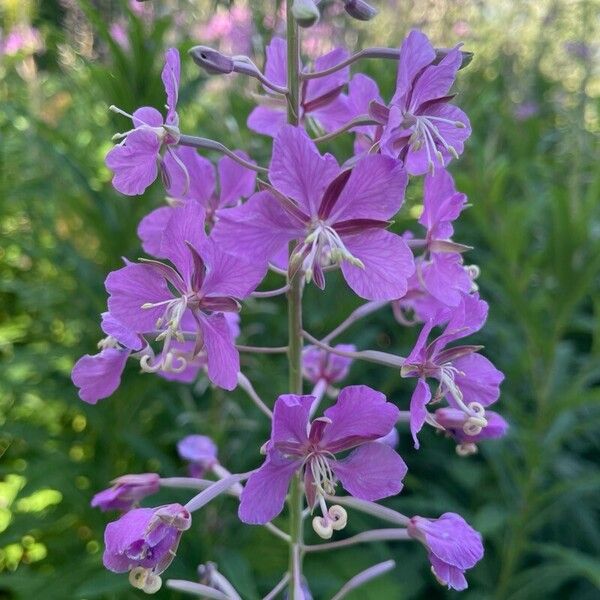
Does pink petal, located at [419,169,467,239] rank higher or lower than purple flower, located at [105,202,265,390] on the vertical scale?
higher

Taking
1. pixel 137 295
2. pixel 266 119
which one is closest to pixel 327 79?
pixel 266 119

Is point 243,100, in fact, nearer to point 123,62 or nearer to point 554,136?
point 123,62

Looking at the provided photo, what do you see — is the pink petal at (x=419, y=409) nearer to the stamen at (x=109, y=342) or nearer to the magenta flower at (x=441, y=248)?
the magenta flower at (x=441, y=248)

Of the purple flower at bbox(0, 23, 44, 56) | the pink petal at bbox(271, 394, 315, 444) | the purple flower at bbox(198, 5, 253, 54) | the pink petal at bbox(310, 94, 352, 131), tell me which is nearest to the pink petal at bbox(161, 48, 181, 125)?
the pink petal at bbox(310, 94, 352, 131)

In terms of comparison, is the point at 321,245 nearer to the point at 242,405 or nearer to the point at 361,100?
the point at 361,100

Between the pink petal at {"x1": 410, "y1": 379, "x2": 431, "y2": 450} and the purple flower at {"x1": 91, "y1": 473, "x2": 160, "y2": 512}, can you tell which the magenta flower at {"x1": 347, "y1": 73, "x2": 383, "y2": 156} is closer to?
the pink petal at {"x1": 410, "y1": 379, "x2": 431, "y2": 450}

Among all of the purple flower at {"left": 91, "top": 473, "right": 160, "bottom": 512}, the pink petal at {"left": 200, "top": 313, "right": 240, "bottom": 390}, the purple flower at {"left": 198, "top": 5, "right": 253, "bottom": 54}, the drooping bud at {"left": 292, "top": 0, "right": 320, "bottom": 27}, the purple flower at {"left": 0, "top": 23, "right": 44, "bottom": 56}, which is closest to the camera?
the drooping bud at {"left": 292, "top": 0, "right": 320, "bottom": 27}

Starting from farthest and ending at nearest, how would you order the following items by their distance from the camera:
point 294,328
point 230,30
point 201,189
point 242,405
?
point 230,30 → point 242,405 → point 201,189 → point 294,328
